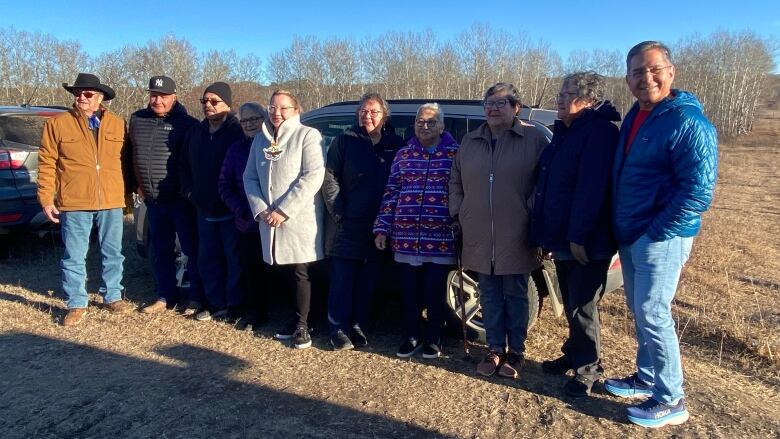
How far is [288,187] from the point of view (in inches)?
150

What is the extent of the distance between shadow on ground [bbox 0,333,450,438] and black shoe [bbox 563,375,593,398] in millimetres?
886

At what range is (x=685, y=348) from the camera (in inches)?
152

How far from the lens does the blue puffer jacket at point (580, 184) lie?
289 centimetres

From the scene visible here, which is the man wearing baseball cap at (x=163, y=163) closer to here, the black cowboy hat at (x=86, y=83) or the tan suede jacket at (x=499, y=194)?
the black cowboy hat at (x=86, y=83)

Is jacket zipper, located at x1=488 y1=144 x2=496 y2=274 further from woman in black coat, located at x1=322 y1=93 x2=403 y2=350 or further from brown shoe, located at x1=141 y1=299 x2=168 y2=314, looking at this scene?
brown shoe, located at x1=141 y1=299 x2=168 y2=314

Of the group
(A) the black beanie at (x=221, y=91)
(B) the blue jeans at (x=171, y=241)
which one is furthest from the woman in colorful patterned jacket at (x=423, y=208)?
(B) the blue jeans at (x=171, y=241)

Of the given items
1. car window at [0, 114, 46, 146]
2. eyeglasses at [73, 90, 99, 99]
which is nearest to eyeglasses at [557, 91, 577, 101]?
eyeglasses at [73, 90, 99, 99]

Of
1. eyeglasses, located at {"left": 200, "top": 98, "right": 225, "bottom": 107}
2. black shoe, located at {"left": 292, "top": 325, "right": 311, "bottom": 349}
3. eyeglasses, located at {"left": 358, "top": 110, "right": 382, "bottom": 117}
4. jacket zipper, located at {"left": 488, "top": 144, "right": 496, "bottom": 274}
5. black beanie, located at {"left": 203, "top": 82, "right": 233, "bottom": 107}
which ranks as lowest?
black shoe, located at {"left": 292, "top": 325, "right": 311, "bottom": 349}

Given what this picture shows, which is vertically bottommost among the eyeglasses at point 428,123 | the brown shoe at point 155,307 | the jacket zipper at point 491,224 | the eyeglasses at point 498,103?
the brown shoe at point 155,307

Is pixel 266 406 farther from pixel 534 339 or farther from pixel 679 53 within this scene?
pixel 679 53

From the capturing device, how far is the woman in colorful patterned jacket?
3.50 metres

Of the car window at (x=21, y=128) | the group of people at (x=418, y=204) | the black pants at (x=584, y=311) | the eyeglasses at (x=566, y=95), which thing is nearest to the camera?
the group of people at (x=418, y=204)

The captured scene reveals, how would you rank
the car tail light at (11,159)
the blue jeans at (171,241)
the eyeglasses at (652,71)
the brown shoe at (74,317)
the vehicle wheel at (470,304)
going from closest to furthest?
1. the eyeglasses at (652,71)
2. the vehicle wheel at (470,304)
3. the brown shoe at (74,317)
4. the blue jeans at (171,241)
5. the car tail light at (11,159)

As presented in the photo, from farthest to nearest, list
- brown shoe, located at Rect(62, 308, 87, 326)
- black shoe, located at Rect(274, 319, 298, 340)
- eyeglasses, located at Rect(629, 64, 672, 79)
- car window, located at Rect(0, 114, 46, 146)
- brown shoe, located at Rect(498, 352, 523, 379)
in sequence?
car window, located at Rect(0, 114, 46, 146) → brown shoe, located at Rect(62, 308, 87, 326) → black shoe, located at Rect(274, 319, 298, 340) → brown shoe, located at Rect(498, 352, 523, 379) → eyeglasses, located at Rect(629, 64, 672, 79)
